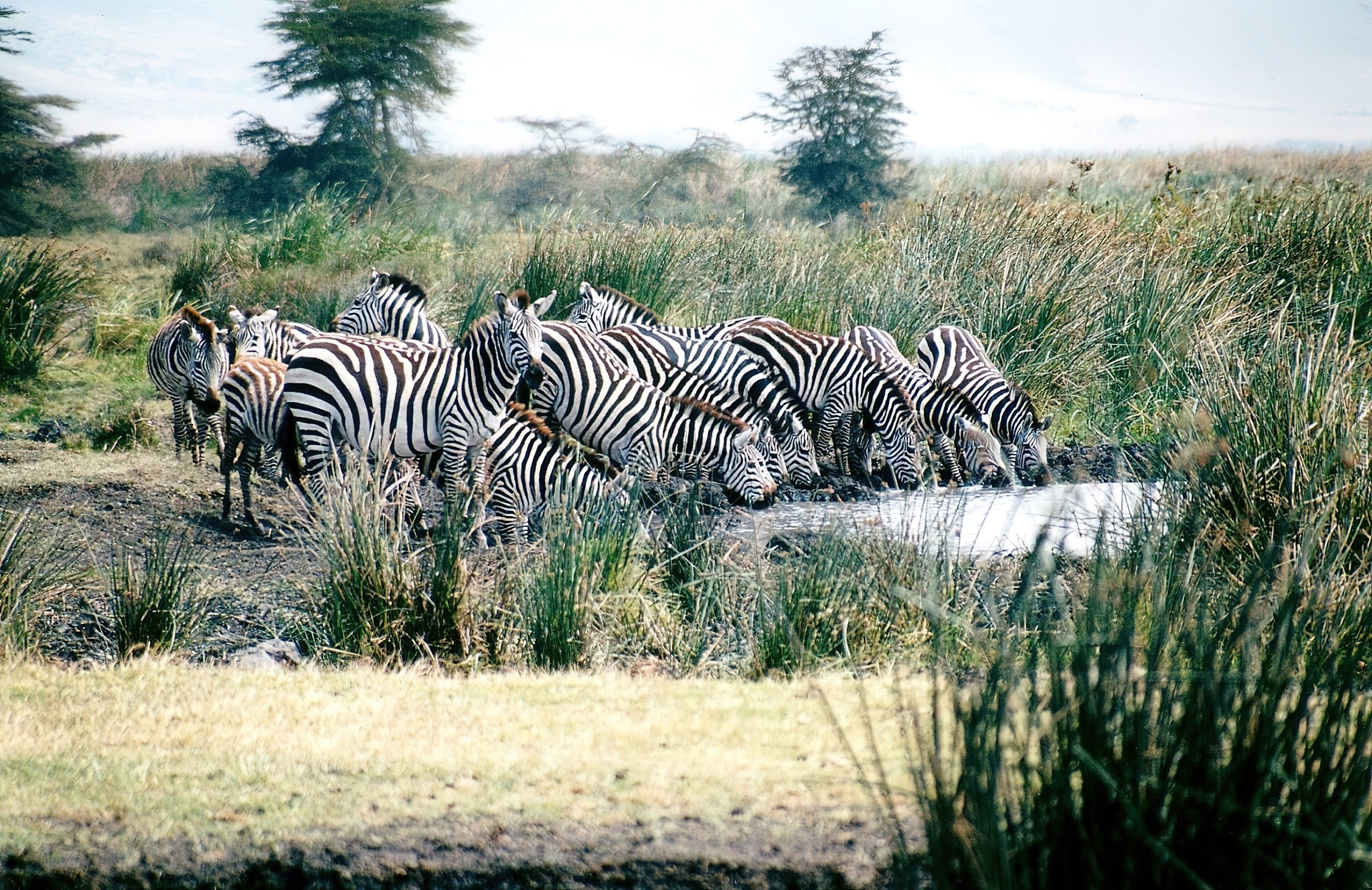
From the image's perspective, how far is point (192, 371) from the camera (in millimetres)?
8422

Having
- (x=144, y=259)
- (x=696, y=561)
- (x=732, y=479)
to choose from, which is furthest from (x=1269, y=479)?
(x=144, y=259)

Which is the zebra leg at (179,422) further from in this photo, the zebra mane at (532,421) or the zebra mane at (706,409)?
the zebra mane at (706,409)

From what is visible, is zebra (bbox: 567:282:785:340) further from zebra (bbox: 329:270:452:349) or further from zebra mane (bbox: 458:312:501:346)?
zebra mane (bbox: 458:312:501:346)

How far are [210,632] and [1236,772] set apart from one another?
15.0 feet

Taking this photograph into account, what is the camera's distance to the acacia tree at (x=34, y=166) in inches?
796

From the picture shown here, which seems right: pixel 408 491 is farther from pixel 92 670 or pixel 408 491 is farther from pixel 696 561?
pixel 92 670

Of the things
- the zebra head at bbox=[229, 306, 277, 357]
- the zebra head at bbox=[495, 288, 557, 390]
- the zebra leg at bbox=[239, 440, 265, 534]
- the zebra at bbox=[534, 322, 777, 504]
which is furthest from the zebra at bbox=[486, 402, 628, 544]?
the zebra head at bbox=[229, 306, 277, 357]

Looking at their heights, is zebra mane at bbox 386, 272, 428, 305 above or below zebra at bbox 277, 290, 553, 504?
above

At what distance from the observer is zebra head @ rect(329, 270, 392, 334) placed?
32.0 ft

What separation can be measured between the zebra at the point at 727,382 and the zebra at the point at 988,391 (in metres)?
1.34

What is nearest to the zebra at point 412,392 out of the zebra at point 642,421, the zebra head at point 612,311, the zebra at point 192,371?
the zebra at point 642,421

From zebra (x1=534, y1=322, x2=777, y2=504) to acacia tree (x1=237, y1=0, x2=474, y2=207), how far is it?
18676mm

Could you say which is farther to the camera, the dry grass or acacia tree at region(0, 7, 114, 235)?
acacia tree at region(0, 7, 114, 235)

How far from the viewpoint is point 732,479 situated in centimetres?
780
